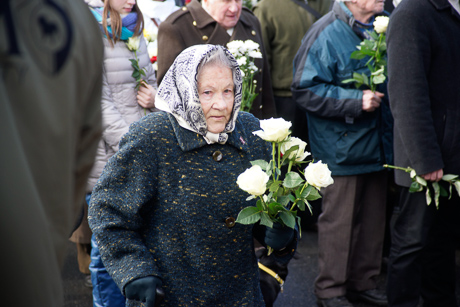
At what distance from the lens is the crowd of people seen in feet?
3.03

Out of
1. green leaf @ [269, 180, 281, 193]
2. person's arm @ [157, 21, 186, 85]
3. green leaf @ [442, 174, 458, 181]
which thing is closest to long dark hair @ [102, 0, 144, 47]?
person's arm @ [157, 21, 186, 85]

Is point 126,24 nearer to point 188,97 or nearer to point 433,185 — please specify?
point 188,97

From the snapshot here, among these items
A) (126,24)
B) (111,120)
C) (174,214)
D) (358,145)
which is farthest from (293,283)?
(174,214)

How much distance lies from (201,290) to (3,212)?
1.47m

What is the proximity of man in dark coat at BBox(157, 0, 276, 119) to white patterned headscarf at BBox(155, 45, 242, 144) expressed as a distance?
154 centimetres

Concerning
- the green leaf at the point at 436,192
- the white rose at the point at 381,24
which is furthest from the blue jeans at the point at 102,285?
the white rose at the point at 381,24

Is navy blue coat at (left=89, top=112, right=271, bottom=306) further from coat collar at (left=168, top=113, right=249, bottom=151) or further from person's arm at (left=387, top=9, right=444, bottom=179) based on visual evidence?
person's arm at (left=387, top=9, right=444, bottom=179)

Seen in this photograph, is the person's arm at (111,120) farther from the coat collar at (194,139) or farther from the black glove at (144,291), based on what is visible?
the black glove at (144,291)

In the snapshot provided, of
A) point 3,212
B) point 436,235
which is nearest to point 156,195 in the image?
point 3,212

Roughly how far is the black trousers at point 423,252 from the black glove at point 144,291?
1895 mm

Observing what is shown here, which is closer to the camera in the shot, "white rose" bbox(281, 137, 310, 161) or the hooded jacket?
"white rose" bbox(281, 137, 310, 161)

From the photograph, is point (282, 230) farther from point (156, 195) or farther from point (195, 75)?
point (195, 75)

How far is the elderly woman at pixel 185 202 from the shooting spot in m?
2.19

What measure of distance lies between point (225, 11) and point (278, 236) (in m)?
2.21
